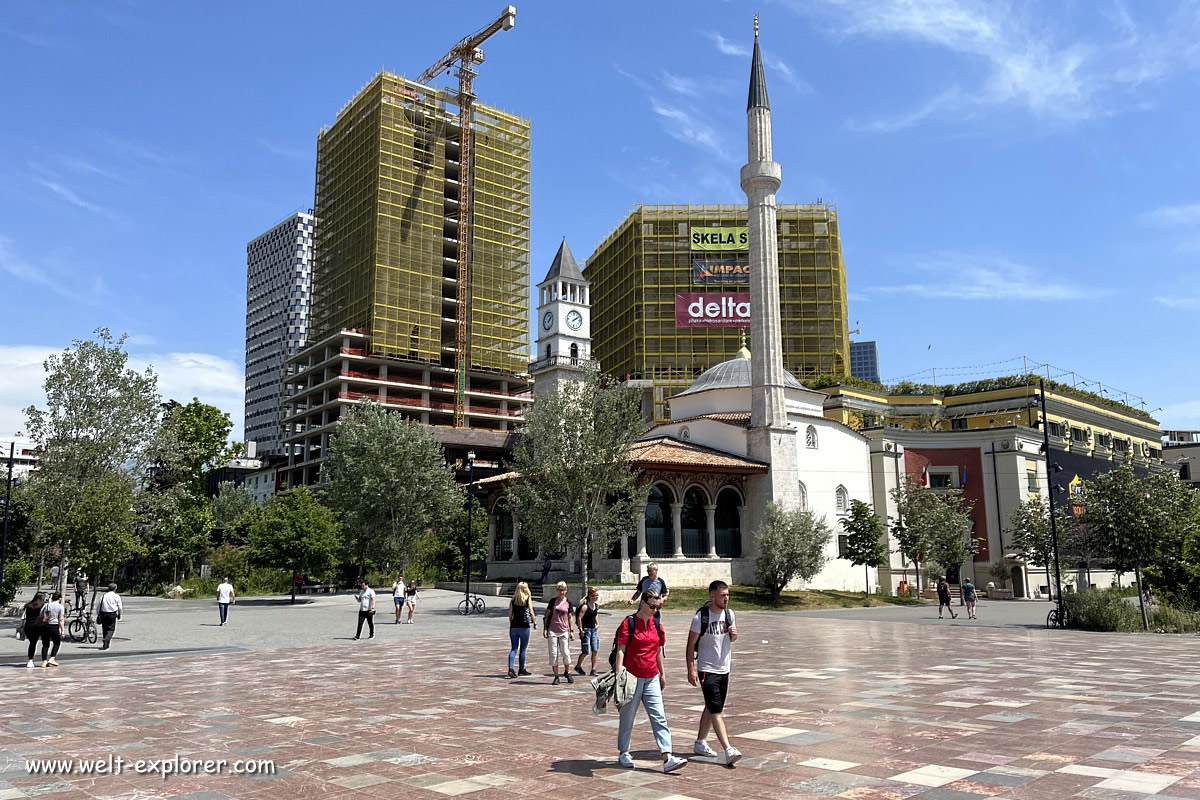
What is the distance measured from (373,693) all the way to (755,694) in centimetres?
563

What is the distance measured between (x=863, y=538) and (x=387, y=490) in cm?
2509

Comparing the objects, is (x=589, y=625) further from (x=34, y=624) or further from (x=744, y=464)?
(x=744, y=464)

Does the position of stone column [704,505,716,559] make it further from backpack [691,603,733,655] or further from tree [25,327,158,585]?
backpack [691,603,733,655]

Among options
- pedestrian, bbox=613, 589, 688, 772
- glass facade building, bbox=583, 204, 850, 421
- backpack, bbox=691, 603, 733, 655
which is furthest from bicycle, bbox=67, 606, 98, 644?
glass facade building, bbox=583, 204, 850, 421

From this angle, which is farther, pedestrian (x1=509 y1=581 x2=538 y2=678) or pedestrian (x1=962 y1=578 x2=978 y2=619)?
pedestrian (x1=962 y1=578 x2=978 y2=619)

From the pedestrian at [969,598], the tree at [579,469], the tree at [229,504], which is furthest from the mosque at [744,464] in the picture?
the tree at [229,504]

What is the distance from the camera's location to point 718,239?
74312mm

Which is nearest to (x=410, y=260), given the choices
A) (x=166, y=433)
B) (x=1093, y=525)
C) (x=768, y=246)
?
(x=768, y=246)

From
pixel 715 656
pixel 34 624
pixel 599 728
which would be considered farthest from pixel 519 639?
pixel 34 624

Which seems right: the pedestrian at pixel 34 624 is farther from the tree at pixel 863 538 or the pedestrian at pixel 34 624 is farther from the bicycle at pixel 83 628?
the tree at pixel 863 538

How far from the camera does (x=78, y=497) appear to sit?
27.7 m

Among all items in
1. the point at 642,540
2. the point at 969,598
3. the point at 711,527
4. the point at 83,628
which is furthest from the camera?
the point at 711,527

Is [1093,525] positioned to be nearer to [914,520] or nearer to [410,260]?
[914,520]

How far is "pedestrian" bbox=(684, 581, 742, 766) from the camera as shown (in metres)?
7.72
